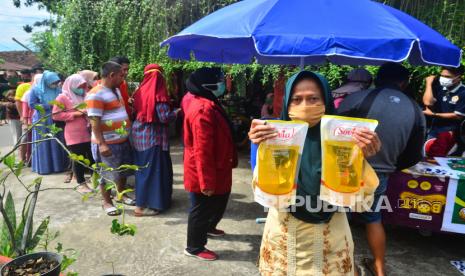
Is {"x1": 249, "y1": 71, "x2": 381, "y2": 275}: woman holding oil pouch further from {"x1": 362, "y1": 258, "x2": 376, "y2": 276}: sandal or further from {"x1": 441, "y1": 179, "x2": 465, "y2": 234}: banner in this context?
{"x1": 441, "y1": 179, "x2": 465, "y2": 234}: banner

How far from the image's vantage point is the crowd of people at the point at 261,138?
1.76 meters

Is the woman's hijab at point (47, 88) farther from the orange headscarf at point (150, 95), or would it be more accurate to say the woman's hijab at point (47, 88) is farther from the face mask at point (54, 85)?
the orange headscarf at point (150, 95)

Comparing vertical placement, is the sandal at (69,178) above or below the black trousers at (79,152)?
below

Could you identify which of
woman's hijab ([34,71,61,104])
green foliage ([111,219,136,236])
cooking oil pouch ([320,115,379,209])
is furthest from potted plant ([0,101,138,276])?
woman's hijab ([34,71,61,104])

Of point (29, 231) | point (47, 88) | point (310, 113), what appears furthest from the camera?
point (47, 88)

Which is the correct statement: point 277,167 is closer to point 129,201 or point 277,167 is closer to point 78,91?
point 129,201

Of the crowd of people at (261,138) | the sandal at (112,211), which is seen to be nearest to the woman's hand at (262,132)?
the crowd of people at (261,138)

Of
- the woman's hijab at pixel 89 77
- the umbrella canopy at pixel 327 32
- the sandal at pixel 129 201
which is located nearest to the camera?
the umbrella canopy at pixel 327 32

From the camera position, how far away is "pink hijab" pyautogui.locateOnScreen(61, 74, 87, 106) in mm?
5149

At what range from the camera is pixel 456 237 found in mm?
3807

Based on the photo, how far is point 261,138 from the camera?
1.53 m

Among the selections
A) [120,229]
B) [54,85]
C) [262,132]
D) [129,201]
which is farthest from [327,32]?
[54,85]

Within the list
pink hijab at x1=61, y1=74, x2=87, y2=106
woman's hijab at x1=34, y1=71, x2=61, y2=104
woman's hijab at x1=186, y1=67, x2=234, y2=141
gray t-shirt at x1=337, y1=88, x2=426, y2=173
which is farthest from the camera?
woman's hijab at x1=34, y1=71, x2=61, y2=104

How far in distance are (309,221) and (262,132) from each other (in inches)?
22.3
